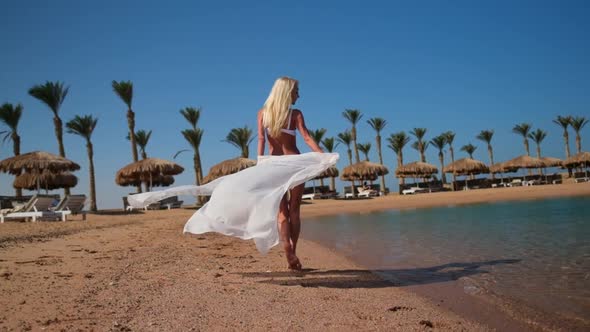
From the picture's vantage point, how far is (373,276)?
13.4 feet

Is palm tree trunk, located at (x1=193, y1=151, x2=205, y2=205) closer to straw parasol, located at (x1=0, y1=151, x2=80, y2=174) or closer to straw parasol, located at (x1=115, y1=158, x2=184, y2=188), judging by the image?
straw parasol, located at (x1=115, y1=158, x2=184, y2=188)

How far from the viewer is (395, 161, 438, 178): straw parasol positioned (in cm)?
4053

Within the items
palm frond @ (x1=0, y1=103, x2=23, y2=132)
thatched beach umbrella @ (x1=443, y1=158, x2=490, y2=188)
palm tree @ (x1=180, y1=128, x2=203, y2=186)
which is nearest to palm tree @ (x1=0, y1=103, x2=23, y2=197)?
palm frond @ (x1=0, y1=103, x2=23, y2=132)

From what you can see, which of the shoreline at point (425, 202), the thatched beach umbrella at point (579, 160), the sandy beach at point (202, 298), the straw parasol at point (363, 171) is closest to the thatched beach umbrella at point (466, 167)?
the thatched beach umbrella at point (579, 160)

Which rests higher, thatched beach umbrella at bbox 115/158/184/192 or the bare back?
thatched beach umbrella at bbox 115/158/184/192

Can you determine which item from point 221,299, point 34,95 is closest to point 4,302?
point 221,299

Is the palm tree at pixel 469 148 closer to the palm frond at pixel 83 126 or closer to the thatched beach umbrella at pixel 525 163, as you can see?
the thatched beach umbrella at pixel 525 163

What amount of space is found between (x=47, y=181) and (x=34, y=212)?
11098mm

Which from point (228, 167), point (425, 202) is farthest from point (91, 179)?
point (425, 202)

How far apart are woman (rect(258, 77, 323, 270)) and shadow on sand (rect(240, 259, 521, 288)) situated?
0.87 ft

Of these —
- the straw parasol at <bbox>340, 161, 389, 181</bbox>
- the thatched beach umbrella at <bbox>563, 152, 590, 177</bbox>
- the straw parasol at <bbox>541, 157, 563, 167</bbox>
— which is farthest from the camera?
the straw parasol at <bbox>541, 157, 563, 167</bbox>

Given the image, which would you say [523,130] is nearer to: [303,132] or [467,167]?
[467,167]

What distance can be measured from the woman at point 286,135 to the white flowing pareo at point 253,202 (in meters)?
0.24

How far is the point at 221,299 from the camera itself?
9.59 ft
